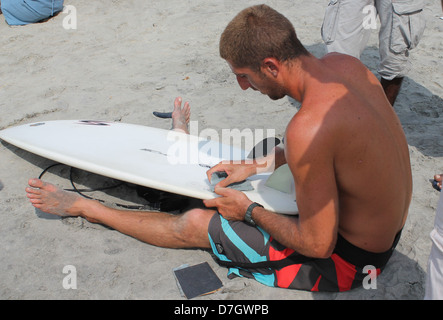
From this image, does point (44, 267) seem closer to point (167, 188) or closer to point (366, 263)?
point (167, 188)

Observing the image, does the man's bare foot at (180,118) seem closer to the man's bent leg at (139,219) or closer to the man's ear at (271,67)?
the man's bent leg at (139,219)

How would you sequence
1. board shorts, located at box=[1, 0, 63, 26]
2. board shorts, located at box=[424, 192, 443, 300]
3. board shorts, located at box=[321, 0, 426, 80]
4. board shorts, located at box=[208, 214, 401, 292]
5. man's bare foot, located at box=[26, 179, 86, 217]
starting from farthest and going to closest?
board shorts, located at box=[1, 0, 63, 26], board shorts, located at box=[321, 0, 426, 80], man's bare foot, located at box=[26, 179, 86, 217], board shorts, located at box=[208, 214, 401, 292], board shorts, located at box=[424, 192, 443, 300]

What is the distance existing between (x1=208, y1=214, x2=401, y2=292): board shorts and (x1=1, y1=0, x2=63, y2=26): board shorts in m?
4.95

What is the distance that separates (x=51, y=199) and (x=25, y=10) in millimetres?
4302

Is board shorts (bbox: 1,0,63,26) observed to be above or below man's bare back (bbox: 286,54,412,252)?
below

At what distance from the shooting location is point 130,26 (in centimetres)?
555

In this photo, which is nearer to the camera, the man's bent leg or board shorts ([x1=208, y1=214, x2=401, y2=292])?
board shorts ([x1=208, y1=214, x2=401, y2=292])

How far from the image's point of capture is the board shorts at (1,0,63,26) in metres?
5.58

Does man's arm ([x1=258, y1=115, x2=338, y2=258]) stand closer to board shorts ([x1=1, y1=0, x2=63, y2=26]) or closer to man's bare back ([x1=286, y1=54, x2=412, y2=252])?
man's bare back ([x1=286, y1=54, x2=412, y2=252])

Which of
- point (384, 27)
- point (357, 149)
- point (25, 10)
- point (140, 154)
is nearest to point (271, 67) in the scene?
point (357, 149)

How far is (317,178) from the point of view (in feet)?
4.83

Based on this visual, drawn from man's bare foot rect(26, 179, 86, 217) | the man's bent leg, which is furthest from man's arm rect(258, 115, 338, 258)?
man's bare foot rect(26, 179, 86, 217)

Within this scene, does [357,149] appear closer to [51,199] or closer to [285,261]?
[285,261]
